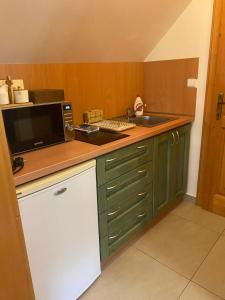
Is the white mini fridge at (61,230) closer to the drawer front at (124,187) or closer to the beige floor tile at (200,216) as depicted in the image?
the drawer front at (124,187)

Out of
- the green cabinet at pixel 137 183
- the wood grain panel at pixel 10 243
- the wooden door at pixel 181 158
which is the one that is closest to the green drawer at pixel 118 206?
the green cabinet at pixel 137 183

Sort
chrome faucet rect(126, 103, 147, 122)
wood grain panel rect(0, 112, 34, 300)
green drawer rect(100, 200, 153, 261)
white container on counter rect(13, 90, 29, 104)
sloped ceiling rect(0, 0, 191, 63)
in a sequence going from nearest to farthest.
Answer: wood grain panel rect(0, 112, 34, 300) < sloped ceiling rect(0, 0, 191, 63) < white container on counter rect(13, 90, 29, 104) < green drawer rect(100, 200, 153, 261) < chrome faucet rect(126, 103, 147, 122)

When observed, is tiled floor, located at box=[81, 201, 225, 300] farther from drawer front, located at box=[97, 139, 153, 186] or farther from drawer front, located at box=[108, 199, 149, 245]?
drawer front, located at box=[97, 139, 153, 186]

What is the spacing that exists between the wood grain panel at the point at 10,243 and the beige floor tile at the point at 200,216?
5.56ft

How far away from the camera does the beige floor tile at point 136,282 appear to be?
60.3 inches

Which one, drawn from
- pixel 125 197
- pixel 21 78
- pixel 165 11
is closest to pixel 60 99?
pixel 21 78

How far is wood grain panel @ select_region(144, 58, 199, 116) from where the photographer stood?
2.23 m

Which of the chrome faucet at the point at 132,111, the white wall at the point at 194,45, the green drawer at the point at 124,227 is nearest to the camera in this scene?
the green drawer at the point at 124,227

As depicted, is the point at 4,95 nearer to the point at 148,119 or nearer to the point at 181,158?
the point at 148,119

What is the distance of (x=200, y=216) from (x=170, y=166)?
619 mm

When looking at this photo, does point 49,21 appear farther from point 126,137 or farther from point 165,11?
point 165,11

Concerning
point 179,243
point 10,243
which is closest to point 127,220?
point 179,243

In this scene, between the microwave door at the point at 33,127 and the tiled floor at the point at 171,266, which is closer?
the microwave door at the point at 33,127

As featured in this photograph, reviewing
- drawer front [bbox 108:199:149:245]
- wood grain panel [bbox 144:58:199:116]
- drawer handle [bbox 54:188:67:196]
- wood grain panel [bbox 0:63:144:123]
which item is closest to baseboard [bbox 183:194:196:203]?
drawer front [bbox 108:199:149:245]
